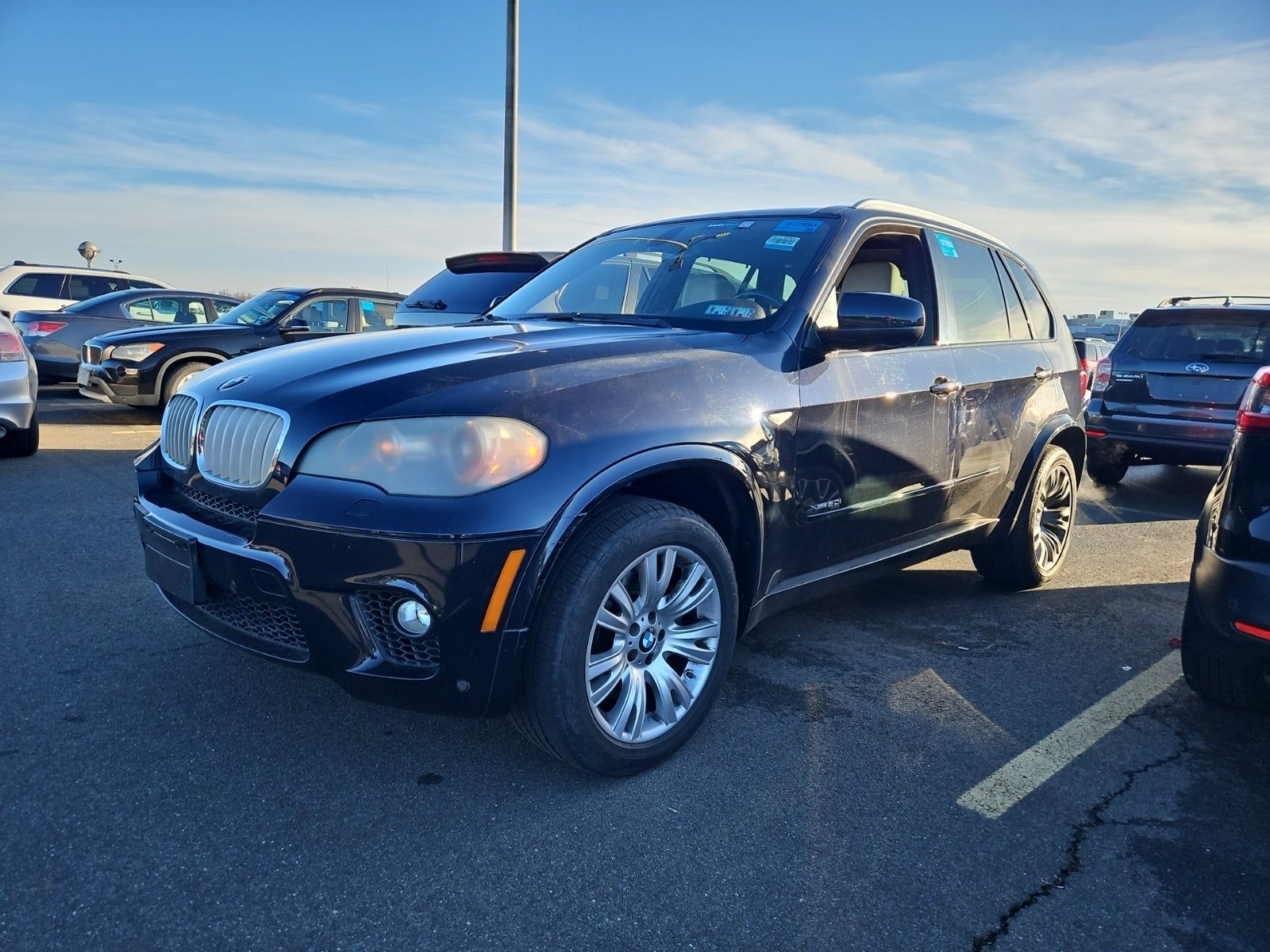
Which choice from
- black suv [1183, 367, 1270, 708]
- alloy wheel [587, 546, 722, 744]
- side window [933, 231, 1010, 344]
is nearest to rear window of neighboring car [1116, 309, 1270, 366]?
side window [933, 231, 1010, 344]

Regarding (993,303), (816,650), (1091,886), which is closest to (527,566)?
(1091,886)

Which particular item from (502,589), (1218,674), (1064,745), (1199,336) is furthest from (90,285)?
(1218,674)

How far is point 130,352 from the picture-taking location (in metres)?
9.20

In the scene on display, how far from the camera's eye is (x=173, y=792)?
2.53 m

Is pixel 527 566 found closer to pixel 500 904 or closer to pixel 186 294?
pixel 500 904

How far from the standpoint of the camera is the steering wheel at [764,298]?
3260 mm

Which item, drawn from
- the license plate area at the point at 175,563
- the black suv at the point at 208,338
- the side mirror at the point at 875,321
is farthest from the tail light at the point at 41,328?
the side mirror at the point at 875,321

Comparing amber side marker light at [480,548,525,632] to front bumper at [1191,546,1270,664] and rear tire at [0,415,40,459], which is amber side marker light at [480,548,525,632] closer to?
front bumper at [1191,546,1270,664]

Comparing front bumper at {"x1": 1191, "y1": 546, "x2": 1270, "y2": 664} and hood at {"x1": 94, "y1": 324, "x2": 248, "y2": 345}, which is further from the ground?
hood at {"x1": 94, "y1": 324, "x2": 248, "y2": 345}

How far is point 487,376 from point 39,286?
49.3 feet

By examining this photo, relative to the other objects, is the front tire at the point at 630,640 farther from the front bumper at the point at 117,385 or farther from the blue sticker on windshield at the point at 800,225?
the front bumper at the point at 117,385

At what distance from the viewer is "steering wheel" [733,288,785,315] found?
3.26 metres

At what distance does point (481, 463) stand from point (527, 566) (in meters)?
0.28

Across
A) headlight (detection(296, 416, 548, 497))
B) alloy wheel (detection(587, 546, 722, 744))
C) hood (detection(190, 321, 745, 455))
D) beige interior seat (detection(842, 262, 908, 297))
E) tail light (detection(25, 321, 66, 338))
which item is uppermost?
beige interior seat (detection(842, 262, 908, 297))
